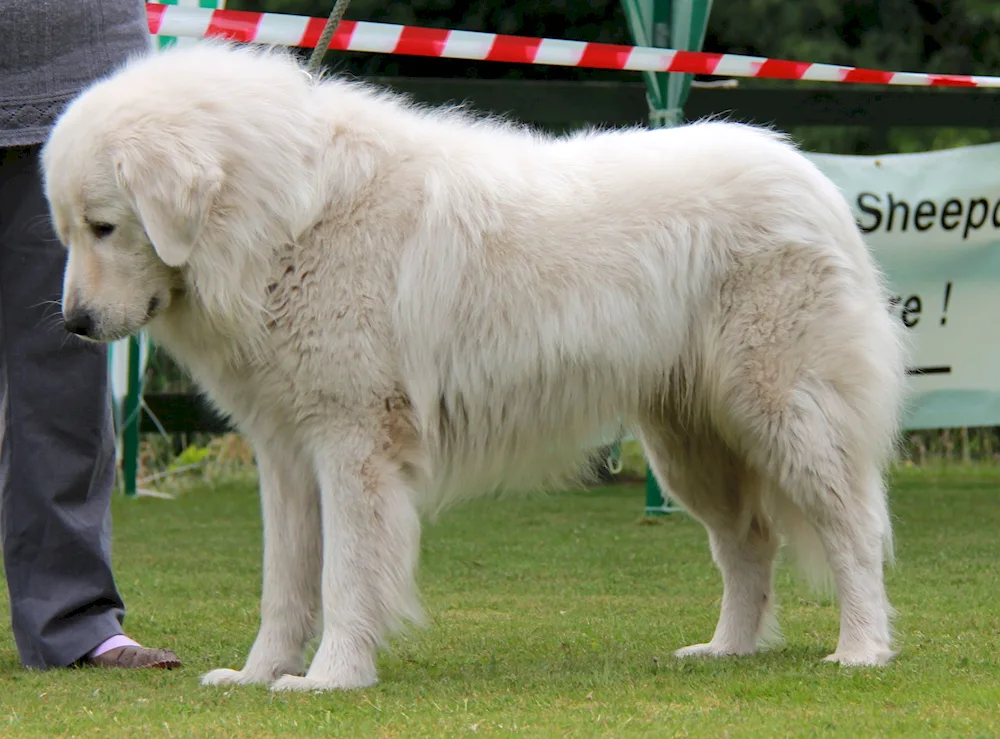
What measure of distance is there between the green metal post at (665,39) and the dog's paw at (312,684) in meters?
3.29

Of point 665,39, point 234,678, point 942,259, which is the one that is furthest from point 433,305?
point 942,259

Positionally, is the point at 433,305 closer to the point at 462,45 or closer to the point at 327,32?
the point at 327,32

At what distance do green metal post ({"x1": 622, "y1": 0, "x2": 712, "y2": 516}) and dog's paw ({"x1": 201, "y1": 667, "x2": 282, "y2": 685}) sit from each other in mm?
3226

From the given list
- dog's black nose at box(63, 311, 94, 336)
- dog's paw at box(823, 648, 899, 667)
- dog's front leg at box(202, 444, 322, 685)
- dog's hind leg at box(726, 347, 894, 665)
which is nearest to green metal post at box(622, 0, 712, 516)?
dog's hind leg at box(726, 347, 894, 665)

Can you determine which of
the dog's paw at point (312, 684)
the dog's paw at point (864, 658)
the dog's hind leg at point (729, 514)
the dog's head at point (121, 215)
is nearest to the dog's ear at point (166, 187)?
the dog's head at point (121, 215)

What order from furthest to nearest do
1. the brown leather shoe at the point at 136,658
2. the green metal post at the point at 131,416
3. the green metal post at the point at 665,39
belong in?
the green metal post at the point at 131,416 < the green metal post at the point at 665,39 < the brown leather shoe at the point at 136,658

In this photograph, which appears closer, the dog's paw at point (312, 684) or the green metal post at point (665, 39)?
the dog's paw at point (312, 684)

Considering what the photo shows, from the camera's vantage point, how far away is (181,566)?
5.69 m

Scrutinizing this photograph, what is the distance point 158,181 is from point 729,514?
6.29 ft

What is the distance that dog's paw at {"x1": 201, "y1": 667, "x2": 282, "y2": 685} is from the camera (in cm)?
354

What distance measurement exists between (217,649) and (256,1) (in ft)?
38.8

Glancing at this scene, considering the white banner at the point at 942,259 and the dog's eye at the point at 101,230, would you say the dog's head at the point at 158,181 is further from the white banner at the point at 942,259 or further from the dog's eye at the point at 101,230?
the white banner at the point at 942,259

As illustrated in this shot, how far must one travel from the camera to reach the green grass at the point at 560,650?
2.99 m

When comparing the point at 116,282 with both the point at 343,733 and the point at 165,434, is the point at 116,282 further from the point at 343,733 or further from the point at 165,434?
the point at 165,434
